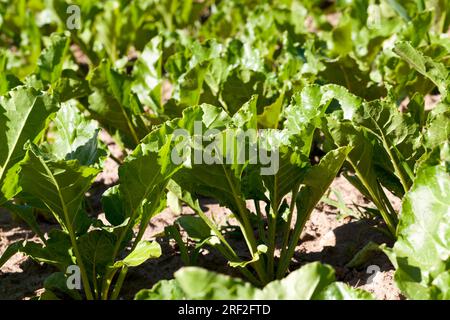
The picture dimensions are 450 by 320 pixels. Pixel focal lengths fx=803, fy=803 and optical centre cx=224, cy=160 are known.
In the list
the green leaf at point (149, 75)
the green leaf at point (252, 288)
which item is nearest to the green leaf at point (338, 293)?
the green leaf at point (252, 288)

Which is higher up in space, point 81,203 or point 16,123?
point 16,123

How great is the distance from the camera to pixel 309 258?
264 cm

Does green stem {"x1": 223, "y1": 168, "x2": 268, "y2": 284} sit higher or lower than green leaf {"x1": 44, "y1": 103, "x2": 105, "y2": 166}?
lower

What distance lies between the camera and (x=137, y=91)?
10.9 ft

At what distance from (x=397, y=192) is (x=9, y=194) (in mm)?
1215

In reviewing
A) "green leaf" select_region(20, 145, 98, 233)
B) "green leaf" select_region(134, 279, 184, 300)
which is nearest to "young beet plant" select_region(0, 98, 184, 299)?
"green leaf" select_region(20, 145, 98, 233)

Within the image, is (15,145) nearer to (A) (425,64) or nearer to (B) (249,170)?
(B) (249,170)

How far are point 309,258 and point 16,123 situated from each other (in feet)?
3.38

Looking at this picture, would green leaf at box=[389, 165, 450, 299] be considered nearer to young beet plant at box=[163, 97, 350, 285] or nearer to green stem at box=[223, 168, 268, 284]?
young beet plant at box=[163, 97, 350, 285]

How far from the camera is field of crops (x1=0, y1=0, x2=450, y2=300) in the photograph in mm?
2049

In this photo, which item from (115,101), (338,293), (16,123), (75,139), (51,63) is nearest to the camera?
(338,293)

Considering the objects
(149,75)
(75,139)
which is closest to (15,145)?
(75,139)
